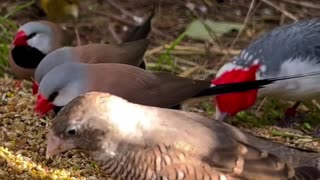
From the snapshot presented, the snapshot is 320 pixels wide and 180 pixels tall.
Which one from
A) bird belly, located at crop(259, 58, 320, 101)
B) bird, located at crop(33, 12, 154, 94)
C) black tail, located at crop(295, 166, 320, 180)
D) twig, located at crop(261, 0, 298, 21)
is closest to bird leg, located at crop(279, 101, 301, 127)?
bird belly, located at crop(259, 58, 320, 101)

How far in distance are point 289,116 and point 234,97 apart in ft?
1.40

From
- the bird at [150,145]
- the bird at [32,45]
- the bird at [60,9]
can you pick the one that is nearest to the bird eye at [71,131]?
the bird at [150,145]

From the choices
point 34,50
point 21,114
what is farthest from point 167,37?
point 21,114

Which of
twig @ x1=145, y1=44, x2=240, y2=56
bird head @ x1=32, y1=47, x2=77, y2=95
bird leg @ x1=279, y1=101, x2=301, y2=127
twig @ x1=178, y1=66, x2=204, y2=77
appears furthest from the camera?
twig @ x1=145, y1=44, x2=240, y2=56

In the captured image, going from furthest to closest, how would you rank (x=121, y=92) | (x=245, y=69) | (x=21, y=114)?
(x=245, y=69)
(x=21, y=114)
(x=121, y=92)

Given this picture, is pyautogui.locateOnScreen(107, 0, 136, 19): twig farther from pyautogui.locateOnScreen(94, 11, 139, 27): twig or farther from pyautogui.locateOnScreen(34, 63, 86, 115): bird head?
pyautogui.locateOnScreen(34, 63, 86, 115): bird head

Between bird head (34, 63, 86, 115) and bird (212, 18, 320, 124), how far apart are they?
67 cm

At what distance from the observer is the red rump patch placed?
3688 mm

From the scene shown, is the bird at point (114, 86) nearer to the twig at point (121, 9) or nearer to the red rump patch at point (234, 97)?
the red rump patch at point (234, 97)

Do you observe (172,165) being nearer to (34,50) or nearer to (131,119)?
(131,119)

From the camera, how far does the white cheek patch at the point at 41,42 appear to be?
173 inches

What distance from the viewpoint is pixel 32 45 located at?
441 cm

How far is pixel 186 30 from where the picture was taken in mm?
5129

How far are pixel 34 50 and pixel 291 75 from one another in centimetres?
144
